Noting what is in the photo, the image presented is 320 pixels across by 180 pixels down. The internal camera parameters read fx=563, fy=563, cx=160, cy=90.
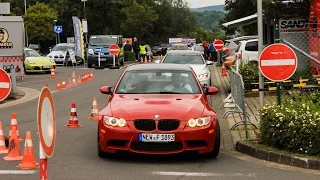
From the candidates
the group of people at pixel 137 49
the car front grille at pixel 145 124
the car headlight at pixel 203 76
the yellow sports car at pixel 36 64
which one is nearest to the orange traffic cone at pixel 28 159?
the car front grille at pixel 145 124

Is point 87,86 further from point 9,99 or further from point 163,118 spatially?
point 163,118

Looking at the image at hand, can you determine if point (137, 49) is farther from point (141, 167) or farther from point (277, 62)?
point (141, 167)

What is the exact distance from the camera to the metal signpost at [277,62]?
31.0 ft

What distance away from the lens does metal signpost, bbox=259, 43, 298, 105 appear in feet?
31.0

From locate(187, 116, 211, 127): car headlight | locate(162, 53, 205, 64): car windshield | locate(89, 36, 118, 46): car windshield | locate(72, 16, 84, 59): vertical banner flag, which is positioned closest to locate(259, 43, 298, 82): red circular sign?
locate(187, 116, 211, 127): car headlight

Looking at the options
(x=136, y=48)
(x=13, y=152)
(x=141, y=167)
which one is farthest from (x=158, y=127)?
(x=136, y=48)

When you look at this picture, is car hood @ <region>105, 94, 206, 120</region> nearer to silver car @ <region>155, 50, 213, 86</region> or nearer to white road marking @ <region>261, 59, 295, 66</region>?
white road marking @ <region>261, 59, 295, 66</region>

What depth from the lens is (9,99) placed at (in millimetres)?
19016

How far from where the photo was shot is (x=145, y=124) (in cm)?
818

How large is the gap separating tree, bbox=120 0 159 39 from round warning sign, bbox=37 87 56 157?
2741 inches

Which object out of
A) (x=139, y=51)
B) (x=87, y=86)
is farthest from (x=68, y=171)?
(x=139, y=51)

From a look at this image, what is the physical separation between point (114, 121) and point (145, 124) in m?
0.49

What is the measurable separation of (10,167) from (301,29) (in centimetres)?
1590

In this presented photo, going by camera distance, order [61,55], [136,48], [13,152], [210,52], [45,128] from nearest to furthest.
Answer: [45,128]
[13,152]
[61,55]
[210,52]
[136,48]
